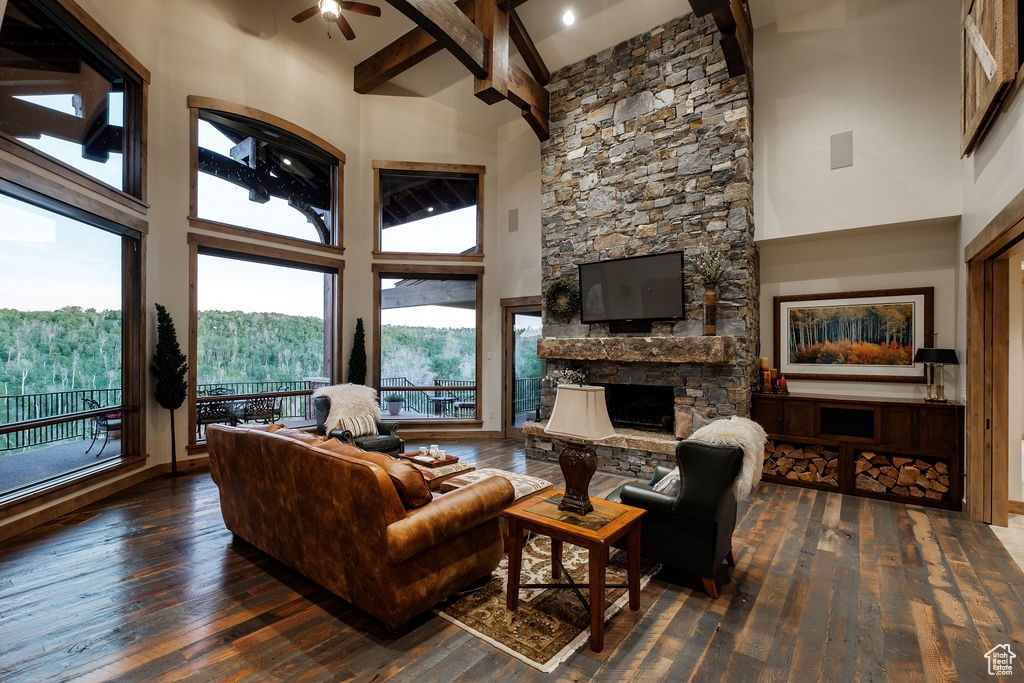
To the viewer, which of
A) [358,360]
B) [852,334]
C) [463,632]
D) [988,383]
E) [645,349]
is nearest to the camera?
[463,632]

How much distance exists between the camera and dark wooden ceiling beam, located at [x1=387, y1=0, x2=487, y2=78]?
13.4 feet

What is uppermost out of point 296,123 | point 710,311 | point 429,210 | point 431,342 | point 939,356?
point 296,123

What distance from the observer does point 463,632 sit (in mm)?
2301

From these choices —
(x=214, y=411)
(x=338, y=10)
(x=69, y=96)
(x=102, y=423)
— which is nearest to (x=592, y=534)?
(x=102, y=423)

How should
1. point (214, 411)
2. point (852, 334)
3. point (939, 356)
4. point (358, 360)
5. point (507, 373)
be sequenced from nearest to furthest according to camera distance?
point (939, 356), point (852, 334), point (214, 411), point (358, 360), point (507, 373)

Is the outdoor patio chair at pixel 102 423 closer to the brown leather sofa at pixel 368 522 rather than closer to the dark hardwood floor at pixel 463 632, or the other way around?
the dark hardwood floor at pixel 463 632

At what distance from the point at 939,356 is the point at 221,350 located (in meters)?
7.65

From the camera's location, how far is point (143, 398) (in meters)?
4.86

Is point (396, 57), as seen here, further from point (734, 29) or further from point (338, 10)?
point (734, 29)

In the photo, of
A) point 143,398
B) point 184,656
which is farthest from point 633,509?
point 143,398

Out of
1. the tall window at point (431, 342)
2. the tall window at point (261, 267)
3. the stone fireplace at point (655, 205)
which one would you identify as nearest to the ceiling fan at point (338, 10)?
the tall window at point (261, 267)

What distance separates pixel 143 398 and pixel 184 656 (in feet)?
12.3

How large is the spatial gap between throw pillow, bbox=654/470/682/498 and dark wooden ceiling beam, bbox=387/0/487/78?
4.33 m

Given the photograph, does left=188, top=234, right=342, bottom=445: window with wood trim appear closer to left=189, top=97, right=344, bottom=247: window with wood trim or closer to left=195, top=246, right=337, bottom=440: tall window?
left=195, top=246, right=337, bottom=440: tall window
